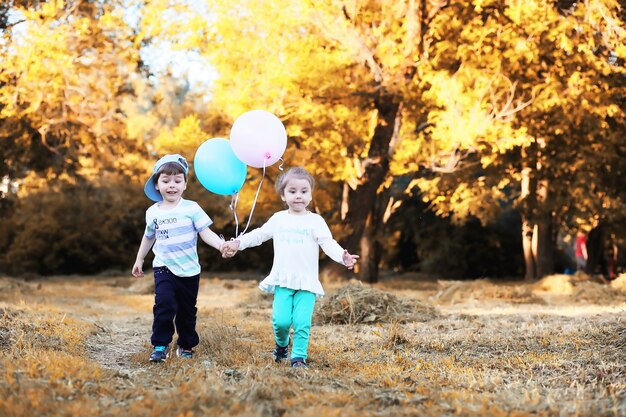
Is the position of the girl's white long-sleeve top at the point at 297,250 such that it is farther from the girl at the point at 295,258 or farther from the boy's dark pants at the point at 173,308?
the boy's dark pants at the point at 173,308

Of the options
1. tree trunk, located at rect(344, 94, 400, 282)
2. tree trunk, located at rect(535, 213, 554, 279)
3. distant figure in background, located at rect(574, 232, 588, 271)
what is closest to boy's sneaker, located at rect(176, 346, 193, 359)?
tree trunk, located at rect(344, 94, 400, 282)

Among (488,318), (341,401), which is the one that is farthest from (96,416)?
(488,318)

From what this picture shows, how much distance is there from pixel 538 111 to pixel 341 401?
13.3 meters

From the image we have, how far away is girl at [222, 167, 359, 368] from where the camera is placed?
5.49 meters

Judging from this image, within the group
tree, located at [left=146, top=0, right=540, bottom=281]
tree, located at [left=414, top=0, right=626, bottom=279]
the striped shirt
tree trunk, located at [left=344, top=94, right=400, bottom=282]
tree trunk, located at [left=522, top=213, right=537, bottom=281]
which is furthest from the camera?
tree trunk, located at [left=522, top=213, right=537, bottom=281]

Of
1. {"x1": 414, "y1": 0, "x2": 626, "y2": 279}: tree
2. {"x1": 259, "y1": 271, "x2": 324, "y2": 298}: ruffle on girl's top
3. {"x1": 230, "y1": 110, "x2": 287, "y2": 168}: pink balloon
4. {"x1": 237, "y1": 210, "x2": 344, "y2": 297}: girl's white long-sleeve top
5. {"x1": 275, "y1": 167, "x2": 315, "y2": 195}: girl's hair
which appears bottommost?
{"x1": 259, "y1": 271, "x2": 324, "y2": 298}: ruffle on girl's top

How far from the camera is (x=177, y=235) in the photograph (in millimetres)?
5723

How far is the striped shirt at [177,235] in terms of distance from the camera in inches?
224

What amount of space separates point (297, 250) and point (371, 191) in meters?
11.7

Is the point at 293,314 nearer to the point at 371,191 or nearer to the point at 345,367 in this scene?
the point at 345,367

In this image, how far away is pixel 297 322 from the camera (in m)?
5.45

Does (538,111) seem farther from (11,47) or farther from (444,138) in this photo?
(11,47)

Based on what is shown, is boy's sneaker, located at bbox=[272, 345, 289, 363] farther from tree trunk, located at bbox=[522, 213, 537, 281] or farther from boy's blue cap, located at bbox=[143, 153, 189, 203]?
tree trunk, located at bbox=[522, 213, 537, 281]

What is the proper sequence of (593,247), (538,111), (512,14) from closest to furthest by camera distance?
1. (512,14)
2. (538,111)
3. (593,247)
